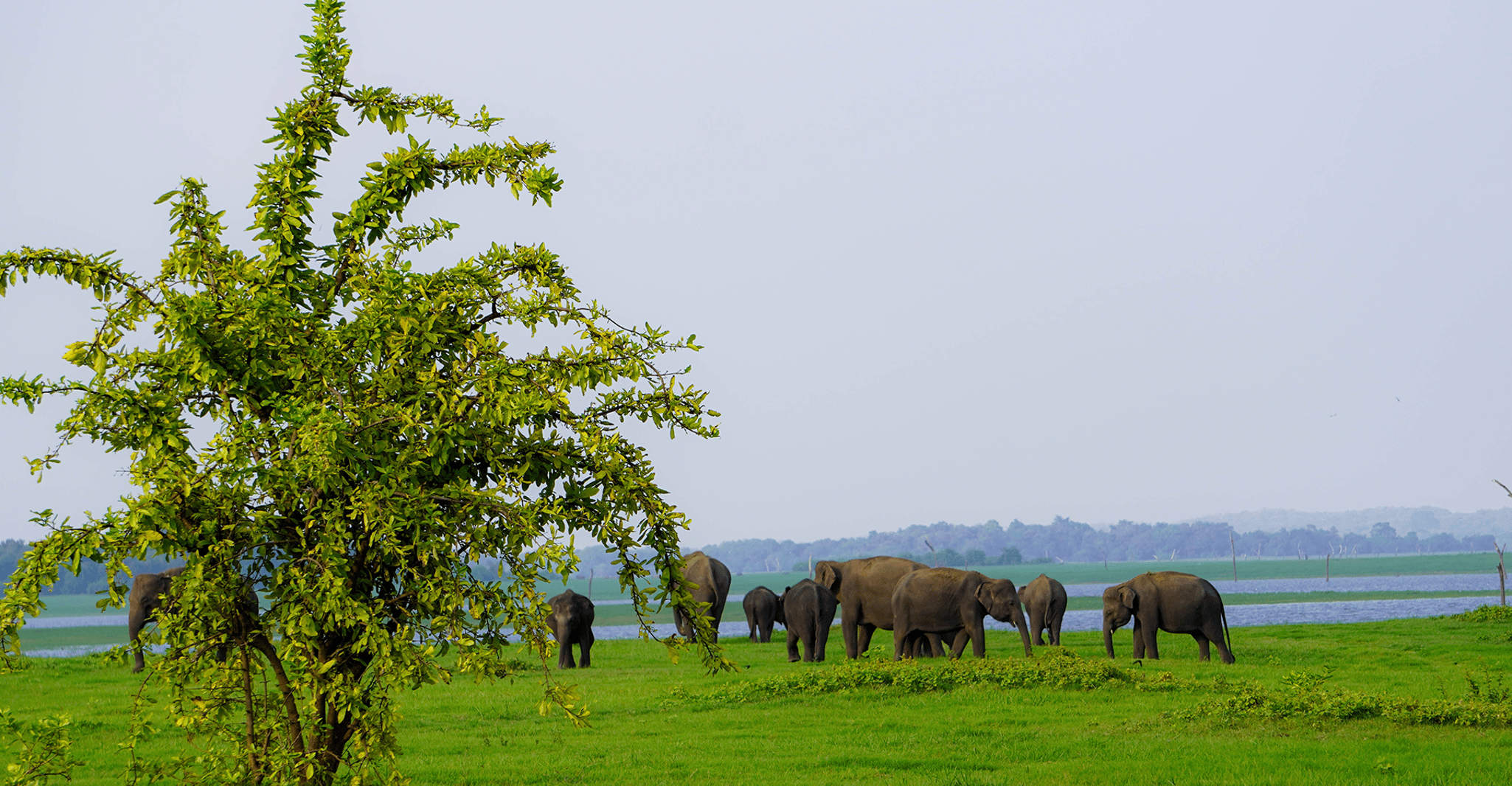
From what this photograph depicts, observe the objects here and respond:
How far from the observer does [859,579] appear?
25.5 metres

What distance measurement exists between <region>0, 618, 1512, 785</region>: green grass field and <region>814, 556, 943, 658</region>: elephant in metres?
3.32

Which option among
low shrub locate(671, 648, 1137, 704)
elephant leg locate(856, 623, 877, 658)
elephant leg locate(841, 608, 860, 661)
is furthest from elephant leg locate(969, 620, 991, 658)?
low shrub locate(671, 648, 1137, 704)

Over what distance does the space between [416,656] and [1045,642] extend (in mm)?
25476

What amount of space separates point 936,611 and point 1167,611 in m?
4.74

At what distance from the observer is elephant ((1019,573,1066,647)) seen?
2633cm

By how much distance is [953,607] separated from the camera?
23016 mm

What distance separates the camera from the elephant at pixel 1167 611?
22.7 m

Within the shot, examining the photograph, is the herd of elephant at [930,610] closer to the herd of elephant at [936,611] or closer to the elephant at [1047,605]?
the herd of elephant at [936,611]

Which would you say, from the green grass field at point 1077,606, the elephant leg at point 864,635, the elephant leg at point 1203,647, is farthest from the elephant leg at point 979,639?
the green grass field at point 1077,606

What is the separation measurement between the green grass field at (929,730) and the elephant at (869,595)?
3317 millimetres

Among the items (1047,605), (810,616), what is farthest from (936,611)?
(1047,605)

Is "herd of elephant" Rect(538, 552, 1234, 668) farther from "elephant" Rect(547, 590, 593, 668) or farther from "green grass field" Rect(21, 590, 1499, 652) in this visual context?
"green grass field" Rect(21, 590, 1499, 652)

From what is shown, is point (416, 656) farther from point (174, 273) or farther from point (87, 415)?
point (174, 273)

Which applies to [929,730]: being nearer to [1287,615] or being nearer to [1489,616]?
[1489,616]
